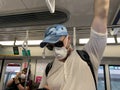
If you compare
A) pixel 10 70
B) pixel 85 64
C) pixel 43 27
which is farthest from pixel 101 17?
pixel 10 70

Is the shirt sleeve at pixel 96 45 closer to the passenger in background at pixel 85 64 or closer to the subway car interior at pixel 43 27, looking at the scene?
the passenger in background at pixel 85 64

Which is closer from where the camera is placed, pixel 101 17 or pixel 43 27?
pixel 101 17

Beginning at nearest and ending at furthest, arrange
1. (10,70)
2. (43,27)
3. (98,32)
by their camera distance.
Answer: (98,32), (43,27), (10,70)

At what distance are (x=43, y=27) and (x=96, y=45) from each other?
2.12 metres

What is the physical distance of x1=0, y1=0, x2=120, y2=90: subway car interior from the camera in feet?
7.24

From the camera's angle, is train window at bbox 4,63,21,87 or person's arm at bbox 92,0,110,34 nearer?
person's arm at bbox 92,0,110,34

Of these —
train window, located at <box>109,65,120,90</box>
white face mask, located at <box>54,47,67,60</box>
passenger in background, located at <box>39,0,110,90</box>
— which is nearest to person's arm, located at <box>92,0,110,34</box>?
passenger in background, located at <box>39,0,110,90</box>

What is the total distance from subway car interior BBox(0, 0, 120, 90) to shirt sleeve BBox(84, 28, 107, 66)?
52 centimetres

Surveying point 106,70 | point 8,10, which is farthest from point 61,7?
point 106,70

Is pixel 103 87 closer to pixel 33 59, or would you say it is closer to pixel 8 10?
pixel 33 59

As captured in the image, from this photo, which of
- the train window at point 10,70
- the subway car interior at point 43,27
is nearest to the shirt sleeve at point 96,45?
the subway car interior at point 43,27

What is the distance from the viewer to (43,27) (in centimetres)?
288

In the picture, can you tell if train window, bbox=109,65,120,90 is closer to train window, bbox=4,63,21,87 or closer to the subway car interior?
the subway car interior

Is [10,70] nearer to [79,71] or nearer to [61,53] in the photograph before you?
[61,53]
